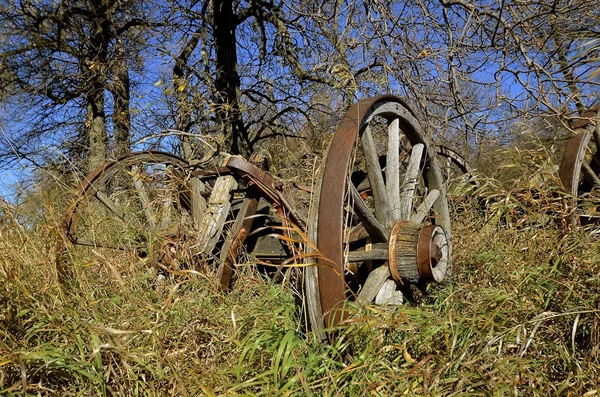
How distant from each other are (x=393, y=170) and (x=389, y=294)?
2.33 ft

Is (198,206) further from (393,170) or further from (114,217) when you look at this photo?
(393,170)

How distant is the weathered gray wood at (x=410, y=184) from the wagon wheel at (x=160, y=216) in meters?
1.00

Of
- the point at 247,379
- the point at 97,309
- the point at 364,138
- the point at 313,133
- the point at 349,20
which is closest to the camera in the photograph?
the point at 247,379

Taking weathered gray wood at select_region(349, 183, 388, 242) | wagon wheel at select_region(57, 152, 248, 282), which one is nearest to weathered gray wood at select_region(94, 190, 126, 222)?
wagon wheel at select_region(57, 152, 248, 282)

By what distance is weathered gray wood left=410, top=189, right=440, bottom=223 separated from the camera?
122 inches

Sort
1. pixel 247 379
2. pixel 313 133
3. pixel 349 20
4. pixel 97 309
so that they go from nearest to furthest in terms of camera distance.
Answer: pixel 247 379
pixel 97 309
pixel 349 20
pixel 313 133

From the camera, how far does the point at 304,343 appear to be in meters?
A: 2.05

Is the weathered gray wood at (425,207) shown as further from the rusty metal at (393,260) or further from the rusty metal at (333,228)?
the rusty metal at (333,228)

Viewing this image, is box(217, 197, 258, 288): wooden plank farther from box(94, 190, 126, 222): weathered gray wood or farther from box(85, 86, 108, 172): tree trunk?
box(85, 86, 108, 172): tree trunk

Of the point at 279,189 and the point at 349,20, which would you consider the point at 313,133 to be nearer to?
the point at 349,20

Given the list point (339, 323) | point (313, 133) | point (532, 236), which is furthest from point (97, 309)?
point (313, 133)

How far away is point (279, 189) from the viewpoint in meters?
3.15

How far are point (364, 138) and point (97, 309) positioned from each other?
5.05 feet

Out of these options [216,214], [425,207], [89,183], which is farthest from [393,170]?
[89,183]
